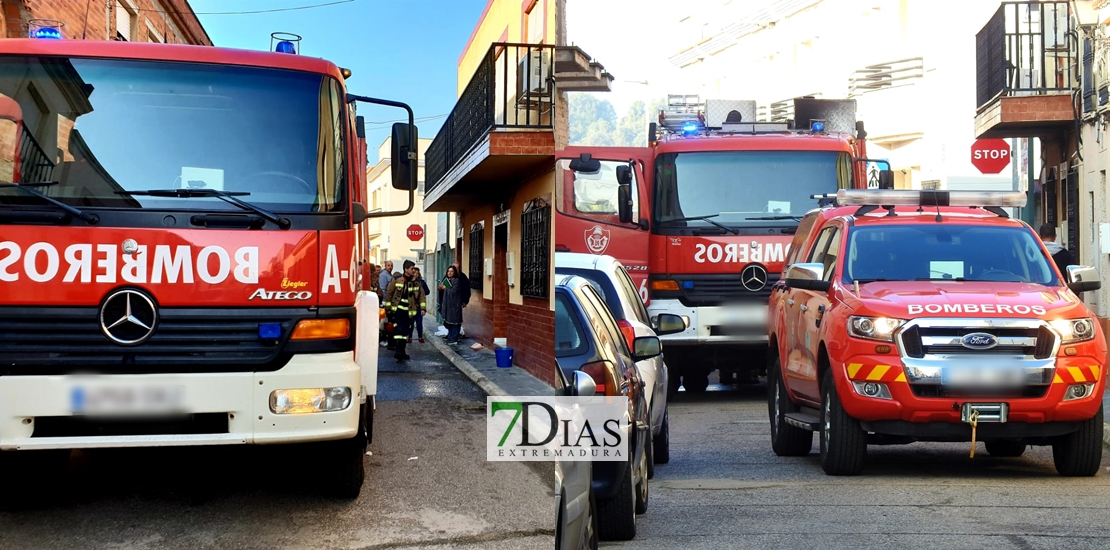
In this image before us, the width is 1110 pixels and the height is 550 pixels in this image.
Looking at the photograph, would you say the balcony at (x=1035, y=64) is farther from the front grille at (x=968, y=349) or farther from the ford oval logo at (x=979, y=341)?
the ford oval logo at (x=979, y=341)

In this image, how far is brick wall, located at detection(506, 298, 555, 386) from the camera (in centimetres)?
262

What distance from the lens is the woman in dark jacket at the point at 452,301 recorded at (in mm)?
3621

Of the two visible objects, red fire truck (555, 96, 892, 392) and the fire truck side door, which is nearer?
the fire truck side door

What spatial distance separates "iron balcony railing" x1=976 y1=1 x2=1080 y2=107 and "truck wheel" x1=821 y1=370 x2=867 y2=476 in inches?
410

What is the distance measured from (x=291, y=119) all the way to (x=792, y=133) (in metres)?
8.07

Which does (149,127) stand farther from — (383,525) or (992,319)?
(992,319)

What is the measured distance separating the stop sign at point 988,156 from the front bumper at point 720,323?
2232mm

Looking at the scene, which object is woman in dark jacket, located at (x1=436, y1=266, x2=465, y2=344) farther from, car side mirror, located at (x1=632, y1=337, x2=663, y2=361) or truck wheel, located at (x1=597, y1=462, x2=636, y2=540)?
truck wheel, located at (x1=597, y1=462, x2=636, y2=540)

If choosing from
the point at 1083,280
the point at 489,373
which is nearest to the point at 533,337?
the point at 489,373

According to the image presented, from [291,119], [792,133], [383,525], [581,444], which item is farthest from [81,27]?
[792,133]

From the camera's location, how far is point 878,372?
7.58 meters

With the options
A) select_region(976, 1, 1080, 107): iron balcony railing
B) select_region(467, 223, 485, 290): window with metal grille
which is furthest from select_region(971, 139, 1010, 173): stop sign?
select_region(467, 223, 485, 290): window with metal grille

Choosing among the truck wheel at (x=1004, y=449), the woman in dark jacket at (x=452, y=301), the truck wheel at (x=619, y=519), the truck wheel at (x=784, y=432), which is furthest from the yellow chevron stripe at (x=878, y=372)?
the woman in dark jacket at (x=452, y=301)

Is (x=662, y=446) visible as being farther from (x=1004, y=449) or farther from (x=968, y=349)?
(x=1004, y=449)
